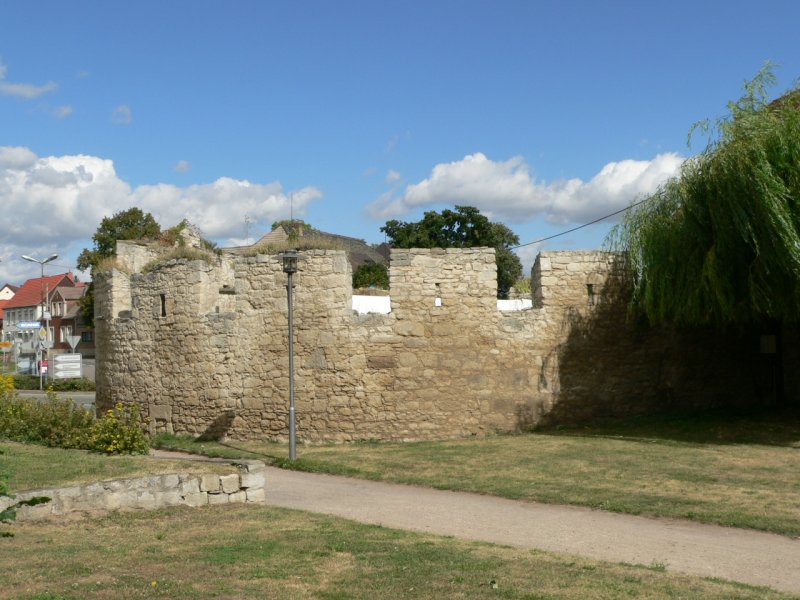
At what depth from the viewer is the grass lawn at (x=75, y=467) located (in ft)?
29.5

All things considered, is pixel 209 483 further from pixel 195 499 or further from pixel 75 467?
pixel 75 467

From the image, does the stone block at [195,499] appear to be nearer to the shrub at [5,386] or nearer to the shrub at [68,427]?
the shrub at [68,427]

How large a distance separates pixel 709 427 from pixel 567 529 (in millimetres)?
7866

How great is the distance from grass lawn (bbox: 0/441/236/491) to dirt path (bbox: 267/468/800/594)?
1.31 metres

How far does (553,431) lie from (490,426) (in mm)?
1325

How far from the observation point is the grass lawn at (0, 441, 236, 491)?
8984mm

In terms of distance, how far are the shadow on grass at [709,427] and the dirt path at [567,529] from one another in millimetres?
5819

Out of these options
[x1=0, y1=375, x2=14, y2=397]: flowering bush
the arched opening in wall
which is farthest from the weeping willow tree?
[x1=0, y1=375, x2=14, y2=397]: flowering bush

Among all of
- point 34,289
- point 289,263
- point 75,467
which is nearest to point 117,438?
point 75,467

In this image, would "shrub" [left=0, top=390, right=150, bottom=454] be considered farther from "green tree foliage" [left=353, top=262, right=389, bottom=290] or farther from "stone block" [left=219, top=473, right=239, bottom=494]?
"green tree foliage" [left=353, top=262, right=389, bottom=290]

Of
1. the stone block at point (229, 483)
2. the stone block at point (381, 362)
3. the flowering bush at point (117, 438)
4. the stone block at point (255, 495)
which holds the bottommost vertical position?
the stone block at point (255, 495)

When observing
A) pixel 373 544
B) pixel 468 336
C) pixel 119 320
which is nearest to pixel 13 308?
pixel 119 320

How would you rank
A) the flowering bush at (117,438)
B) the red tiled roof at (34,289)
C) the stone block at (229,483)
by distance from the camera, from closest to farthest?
the stone block at (229,483), the flowering bush at (117,438), the red tiled roof at (34,289)

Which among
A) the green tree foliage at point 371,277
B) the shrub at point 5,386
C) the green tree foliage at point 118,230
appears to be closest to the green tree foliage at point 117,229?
the green tree foliage at point 118,230
